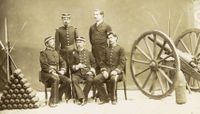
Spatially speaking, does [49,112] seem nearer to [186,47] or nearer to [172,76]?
[172,76]

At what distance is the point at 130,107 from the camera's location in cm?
289

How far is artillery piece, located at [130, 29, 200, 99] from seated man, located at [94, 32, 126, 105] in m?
0.18

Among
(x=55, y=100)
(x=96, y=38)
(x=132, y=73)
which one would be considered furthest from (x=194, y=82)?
(x=55, y=100)

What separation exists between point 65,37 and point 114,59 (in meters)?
0.38

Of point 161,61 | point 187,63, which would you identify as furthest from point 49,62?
point 187,63

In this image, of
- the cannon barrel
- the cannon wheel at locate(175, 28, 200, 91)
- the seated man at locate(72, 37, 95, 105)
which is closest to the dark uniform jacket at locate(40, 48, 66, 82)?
the seated man at locate(72, 37, 95, 105)

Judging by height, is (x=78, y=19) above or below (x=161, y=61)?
above

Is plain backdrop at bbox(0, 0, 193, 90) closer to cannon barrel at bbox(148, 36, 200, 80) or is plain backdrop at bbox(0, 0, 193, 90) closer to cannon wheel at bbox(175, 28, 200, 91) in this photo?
cannon wheel at bbox(175, 28, 200, 91)

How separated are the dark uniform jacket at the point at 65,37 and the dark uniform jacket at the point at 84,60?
0.09m

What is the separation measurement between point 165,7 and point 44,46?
916 millimetres

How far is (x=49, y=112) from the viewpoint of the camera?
2.78 meters

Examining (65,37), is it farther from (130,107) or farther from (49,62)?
(130,107)

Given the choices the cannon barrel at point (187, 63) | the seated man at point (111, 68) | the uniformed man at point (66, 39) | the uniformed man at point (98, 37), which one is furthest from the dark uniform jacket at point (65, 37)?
the cannon barrel at point (187, 63)

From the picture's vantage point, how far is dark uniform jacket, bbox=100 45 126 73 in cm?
311
